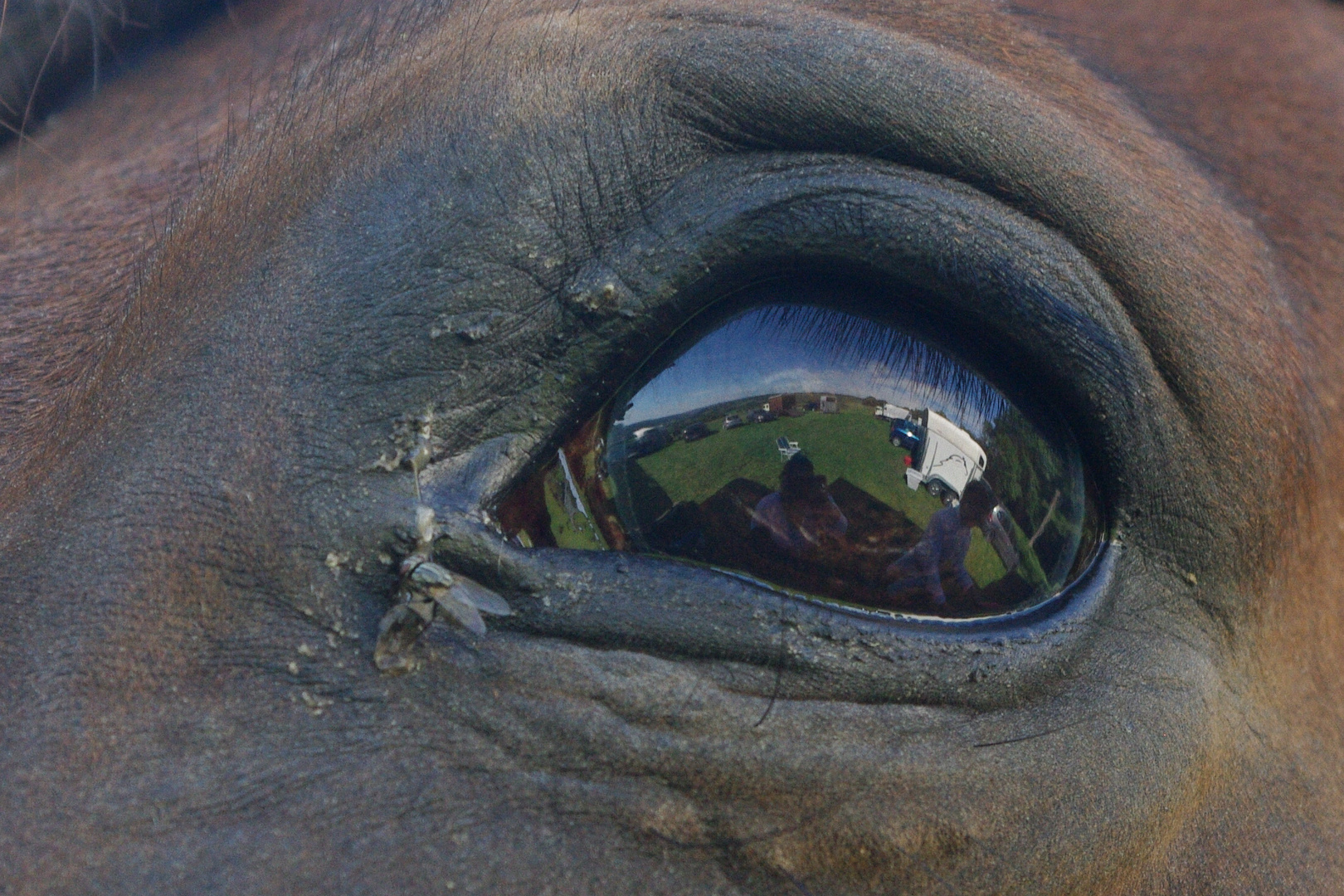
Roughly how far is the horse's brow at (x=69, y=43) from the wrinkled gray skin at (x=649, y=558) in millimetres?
747

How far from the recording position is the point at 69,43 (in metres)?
2.05

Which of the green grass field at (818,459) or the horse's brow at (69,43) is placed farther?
the horse's brow at (69,43)

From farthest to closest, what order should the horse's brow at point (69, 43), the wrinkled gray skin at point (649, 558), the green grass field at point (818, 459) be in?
the horse's brow at point (69, 43) → the green grass field at point (818, 459) → the wrinkled gray skin at point (649, 558)

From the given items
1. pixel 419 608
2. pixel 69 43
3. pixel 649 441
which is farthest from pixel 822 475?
pixel 69 43

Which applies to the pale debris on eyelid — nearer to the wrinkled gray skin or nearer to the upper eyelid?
the wrinkled gray skin

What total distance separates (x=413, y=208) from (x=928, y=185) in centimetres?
73

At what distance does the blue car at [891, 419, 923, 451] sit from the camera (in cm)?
131

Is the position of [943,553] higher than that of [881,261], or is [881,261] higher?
[881,261]

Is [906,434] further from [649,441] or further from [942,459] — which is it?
[649,441]

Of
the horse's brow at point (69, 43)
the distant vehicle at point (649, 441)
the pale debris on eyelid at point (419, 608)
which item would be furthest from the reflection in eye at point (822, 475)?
the horse's brow at point (69, 43)

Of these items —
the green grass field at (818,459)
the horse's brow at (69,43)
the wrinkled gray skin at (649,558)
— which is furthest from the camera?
the horse's brow at (69,43)

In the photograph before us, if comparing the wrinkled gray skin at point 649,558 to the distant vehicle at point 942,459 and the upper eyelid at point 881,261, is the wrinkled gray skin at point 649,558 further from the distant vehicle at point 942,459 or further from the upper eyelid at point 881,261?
the distant vehicle at point 942,459

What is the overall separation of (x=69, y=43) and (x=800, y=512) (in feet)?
6.27

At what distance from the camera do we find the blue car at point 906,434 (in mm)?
1311
